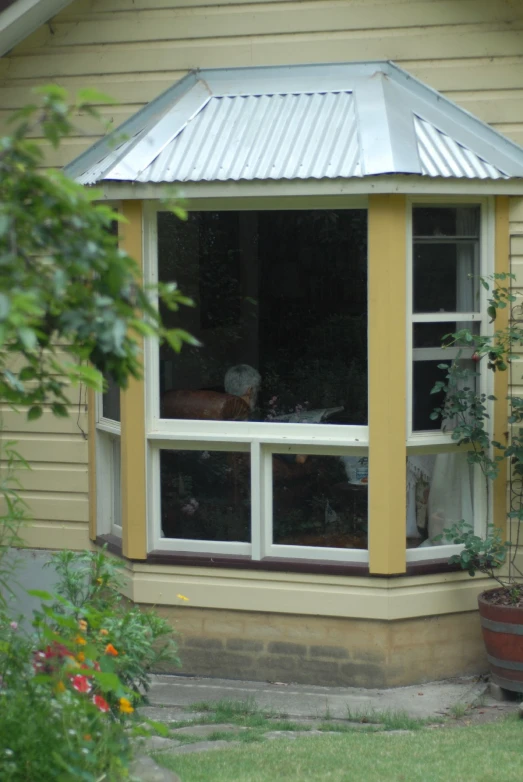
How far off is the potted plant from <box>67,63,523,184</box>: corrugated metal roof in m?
0.87

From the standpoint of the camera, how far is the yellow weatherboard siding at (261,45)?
20.6 ft

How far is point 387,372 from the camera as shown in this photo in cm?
595

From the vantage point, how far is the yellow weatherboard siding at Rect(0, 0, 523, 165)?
629cm

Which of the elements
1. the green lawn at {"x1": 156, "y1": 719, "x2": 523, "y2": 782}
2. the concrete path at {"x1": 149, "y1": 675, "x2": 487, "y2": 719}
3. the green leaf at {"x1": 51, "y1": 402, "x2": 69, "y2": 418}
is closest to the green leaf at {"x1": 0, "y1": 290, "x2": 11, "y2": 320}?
the green leaf at {"x1": 51, "y1": 402, "x2": 69, "y2": 418}

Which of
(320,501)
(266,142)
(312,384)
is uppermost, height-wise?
(266,142)

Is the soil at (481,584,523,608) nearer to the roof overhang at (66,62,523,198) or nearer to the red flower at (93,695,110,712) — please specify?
the roof overhang at (66,62,523,198)

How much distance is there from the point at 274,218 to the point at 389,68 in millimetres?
1193

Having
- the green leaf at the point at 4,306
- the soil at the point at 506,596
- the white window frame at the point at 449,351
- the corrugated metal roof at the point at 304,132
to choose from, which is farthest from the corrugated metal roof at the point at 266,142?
the green leaf at the point at 4,306

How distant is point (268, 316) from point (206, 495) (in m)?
1.23

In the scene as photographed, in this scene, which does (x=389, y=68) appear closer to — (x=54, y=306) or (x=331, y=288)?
(x=331, y=288)

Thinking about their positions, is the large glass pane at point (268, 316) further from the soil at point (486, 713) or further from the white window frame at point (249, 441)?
the soil at point (486, 713)

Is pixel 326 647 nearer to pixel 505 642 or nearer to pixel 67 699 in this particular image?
pixel 505 642

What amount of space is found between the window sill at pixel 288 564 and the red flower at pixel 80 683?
2.77 meters

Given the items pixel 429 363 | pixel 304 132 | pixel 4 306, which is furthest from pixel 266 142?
pixel 4 306
